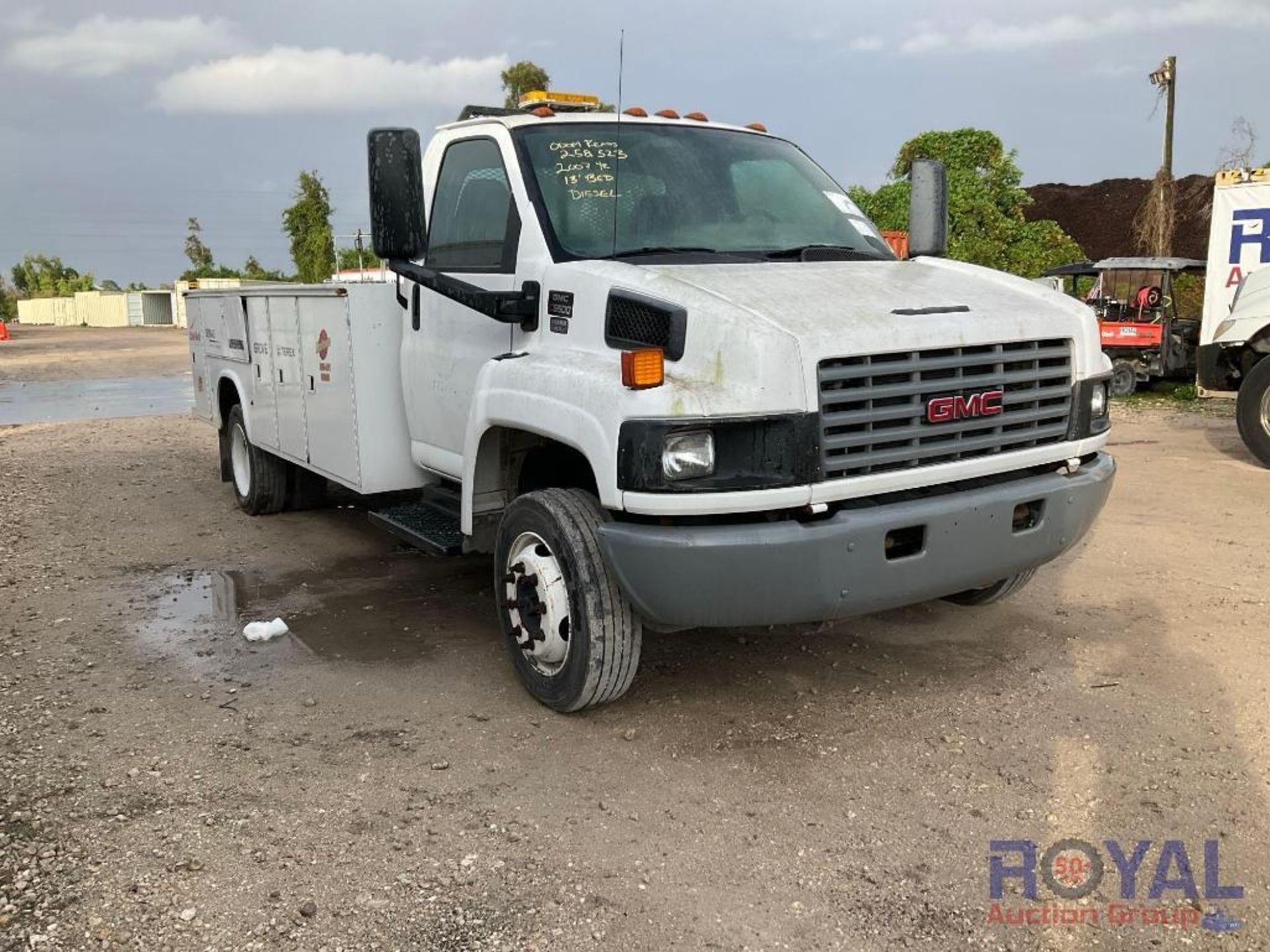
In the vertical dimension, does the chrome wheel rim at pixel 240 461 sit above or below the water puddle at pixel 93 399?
above

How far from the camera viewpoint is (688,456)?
351 cm

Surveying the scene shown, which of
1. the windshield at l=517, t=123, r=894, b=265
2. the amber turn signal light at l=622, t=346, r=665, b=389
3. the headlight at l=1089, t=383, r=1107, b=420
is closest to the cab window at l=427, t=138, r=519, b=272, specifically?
the windshield at l=517, t=123, r=894, b=265

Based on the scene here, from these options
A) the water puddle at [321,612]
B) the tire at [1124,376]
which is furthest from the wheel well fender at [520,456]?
the tire at [1124,376]

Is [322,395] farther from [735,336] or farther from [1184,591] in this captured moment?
[1184,591]

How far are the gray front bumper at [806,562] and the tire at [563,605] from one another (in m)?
0.16

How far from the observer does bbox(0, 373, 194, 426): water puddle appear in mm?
15367

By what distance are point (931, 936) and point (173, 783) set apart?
8.29 feet

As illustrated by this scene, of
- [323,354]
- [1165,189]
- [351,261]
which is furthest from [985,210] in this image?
[323,354]

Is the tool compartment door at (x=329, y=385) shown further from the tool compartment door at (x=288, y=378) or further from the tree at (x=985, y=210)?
the tree at (x=985, y=210)

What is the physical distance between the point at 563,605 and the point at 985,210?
18906 millimetres

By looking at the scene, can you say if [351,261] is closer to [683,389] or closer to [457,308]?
[457,308]

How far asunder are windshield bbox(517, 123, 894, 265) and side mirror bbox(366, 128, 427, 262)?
0.53 m

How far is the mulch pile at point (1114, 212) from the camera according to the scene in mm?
27203

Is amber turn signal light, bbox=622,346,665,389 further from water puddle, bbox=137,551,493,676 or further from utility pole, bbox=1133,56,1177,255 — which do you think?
utility pole, bbox=1133,56,1177,255
